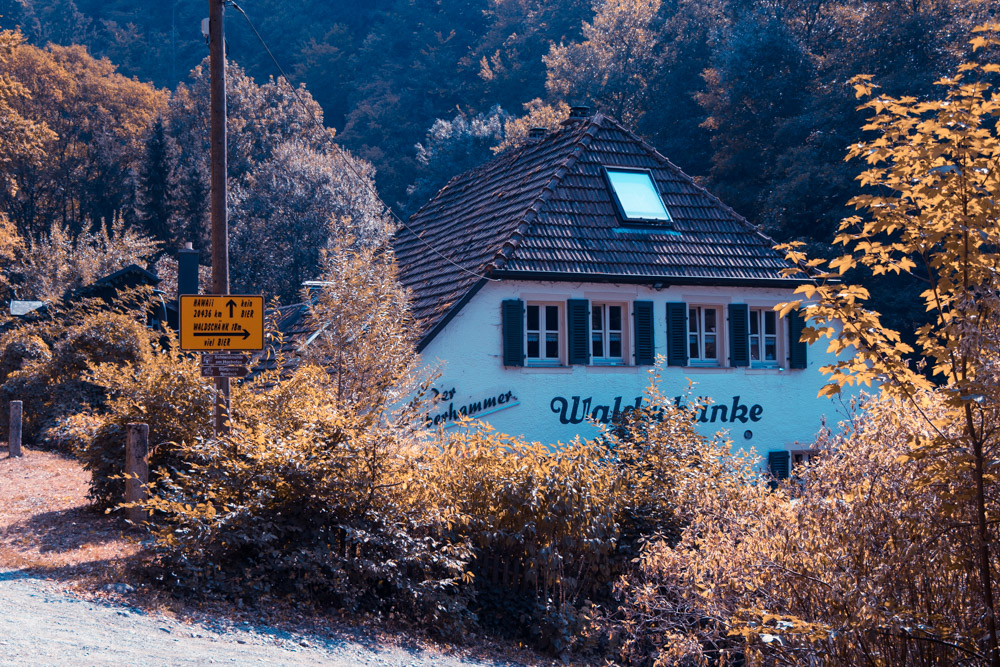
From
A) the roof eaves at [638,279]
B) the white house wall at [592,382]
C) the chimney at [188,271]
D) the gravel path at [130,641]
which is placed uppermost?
the chimney at [188,271]

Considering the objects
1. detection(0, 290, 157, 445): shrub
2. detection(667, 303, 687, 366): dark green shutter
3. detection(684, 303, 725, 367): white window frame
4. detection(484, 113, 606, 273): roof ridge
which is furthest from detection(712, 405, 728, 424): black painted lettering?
detection(0, 290, 157, 445): shrub

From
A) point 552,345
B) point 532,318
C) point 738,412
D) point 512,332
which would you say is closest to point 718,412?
point 738,412

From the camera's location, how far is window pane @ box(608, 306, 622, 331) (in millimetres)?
18891

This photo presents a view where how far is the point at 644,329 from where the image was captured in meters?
18.7

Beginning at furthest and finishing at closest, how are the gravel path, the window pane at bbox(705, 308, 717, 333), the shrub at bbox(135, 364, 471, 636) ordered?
the window pane at bbox(705, 308, 717, 333) → the shrub at bbox(135, 364, 471, 636) → the gravel path

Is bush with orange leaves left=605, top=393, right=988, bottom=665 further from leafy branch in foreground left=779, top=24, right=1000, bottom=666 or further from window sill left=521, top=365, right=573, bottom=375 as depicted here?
window sill left=521, top=365, right=573, bottom=375

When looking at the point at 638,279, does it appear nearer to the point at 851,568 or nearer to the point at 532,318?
the point at 532,318

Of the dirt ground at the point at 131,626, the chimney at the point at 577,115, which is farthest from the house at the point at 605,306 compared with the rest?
the dirt ground at the point at 131,626

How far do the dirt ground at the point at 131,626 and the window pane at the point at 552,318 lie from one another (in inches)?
363

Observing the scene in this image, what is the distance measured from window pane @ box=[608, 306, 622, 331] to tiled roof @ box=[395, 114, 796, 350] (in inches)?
35.4

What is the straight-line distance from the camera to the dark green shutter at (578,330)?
18031 mm

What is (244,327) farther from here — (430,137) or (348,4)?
(348,4)

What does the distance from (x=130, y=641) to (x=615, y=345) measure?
13.0 meters

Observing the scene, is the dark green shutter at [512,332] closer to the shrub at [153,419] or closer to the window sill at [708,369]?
the window sill at [708,369]
